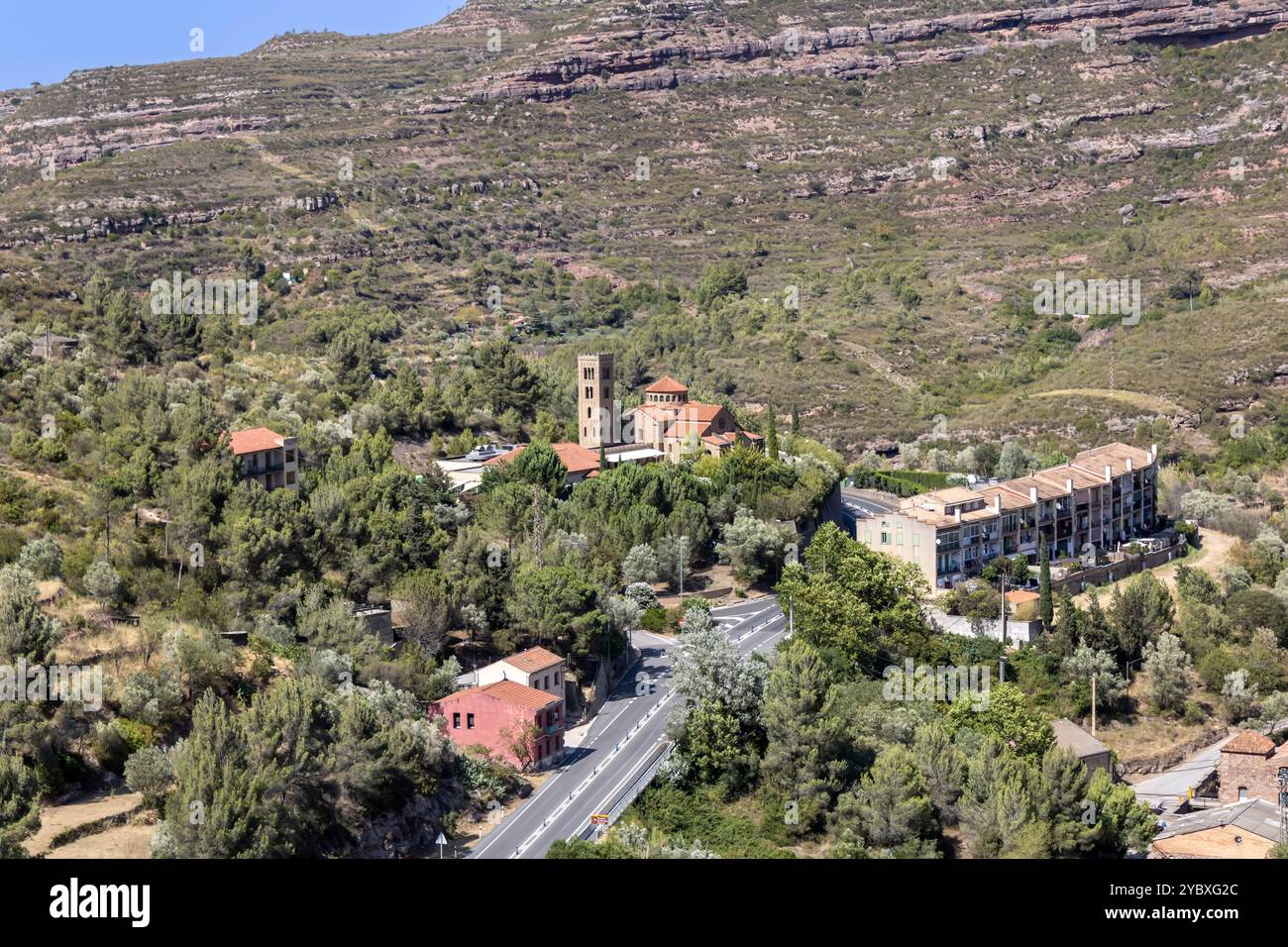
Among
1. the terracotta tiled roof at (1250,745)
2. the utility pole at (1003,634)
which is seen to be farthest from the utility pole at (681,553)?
the terracotta tiled roof at (1250,745)

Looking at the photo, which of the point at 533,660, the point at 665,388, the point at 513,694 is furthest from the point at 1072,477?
the point at 513,694

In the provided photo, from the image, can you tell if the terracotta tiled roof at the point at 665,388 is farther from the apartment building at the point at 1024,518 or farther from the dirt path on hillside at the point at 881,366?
the dirt path on hillside at the point at 881,366

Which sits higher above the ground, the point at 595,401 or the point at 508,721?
the point at 595,401

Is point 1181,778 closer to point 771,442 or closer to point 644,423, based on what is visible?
point 771,442

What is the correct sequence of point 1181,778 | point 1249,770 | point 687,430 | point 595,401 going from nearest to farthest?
1. point 1249,770
2. point 1181,778
3. point 687,430
4. point 595,401

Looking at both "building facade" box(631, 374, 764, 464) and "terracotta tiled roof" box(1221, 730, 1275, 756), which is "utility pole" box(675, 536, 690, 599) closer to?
"building facade" box(631, 374, 764, 464)

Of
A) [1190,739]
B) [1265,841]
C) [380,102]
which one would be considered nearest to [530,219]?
[380,102]
